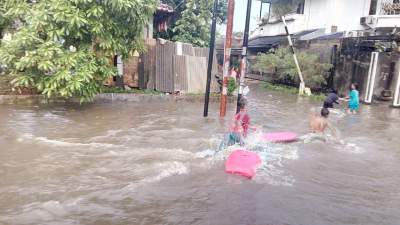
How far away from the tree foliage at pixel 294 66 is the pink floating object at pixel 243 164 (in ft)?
45.3

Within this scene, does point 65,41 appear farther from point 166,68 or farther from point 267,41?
point 267,41

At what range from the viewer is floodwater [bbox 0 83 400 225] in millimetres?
5189

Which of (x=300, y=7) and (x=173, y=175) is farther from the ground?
(x=300, y=7)

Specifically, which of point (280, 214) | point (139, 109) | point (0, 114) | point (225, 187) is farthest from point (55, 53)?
point (280, 214)

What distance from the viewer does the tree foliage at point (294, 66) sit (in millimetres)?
20234

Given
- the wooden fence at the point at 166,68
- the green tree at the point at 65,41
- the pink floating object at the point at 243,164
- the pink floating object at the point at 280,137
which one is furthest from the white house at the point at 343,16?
the pink floating object at the point at 243,164

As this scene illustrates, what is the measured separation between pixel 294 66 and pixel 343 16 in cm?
519

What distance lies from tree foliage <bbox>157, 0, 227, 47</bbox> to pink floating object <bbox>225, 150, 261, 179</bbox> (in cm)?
1246

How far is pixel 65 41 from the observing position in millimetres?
11789

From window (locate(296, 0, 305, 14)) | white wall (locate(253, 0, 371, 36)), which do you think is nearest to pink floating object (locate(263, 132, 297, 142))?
white wall (locate(253, 0, 371, 36))

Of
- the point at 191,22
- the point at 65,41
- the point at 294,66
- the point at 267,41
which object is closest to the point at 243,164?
the point at 65,41

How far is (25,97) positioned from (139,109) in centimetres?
356

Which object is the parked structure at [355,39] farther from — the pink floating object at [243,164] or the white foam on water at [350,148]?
the pink floating object at [243,164]

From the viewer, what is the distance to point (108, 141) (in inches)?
345
